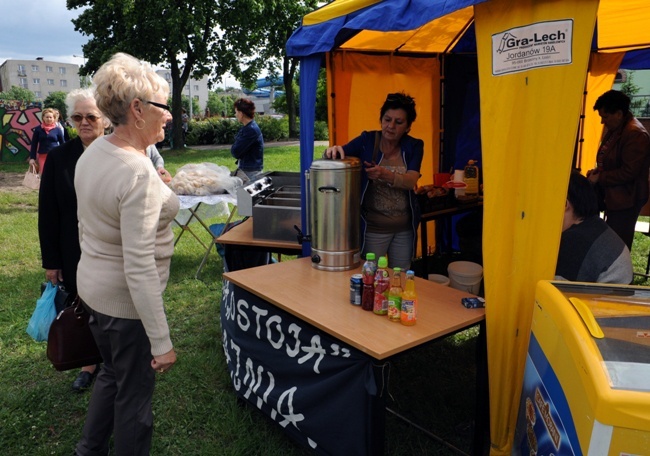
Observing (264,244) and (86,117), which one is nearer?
(86,117)

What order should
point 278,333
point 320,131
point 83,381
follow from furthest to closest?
point 320,131, point 83,381, point 278,333

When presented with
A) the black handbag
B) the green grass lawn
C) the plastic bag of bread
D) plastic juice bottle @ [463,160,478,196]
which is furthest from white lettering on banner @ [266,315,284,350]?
plastic juice bottle @ [463,160,478,196]

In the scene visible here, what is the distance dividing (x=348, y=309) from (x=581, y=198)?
3.83 feet

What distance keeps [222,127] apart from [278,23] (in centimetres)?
509

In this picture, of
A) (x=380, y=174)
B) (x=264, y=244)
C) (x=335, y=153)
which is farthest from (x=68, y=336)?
(x=380, y=174)

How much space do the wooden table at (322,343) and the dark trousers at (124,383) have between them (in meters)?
0.66

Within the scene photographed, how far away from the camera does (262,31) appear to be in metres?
19.2

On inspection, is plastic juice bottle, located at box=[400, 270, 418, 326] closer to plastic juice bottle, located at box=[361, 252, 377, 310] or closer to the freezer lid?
plastic juice bottle, located at box=[361, 252, 377, 310]

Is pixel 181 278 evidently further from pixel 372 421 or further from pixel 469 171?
pixel 372 421

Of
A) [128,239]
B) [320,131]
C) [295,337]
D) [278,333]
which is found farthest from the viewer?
[320,131]

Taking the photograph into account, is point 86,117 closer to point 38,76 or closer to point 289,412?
point 289,412

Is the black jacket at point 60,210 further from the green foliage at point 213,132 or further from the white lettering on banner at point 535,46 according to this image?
the green foliage at point 213,132

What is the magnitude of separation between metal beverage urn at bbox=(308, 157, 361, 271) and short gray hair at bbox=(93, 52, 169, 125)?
1.07 meters

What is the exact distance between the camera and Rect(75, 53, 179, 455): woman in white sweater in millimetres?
1585
